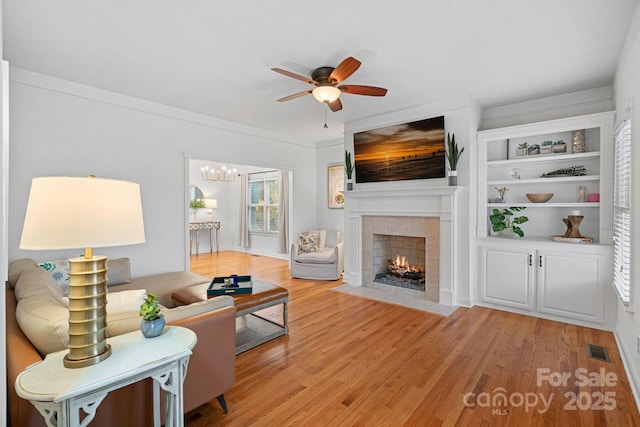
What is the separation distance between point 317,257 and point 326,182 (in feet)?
5.75

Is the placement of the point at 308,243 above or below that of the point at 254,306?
above

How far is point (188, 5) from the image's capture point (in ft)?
7.00

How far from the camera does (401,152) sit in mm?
4395

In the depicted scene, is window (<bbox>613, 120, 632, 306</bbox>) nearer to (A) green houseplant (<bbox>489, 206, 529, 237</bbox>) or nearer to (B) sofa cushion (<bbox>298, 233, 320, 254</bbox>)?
(A) green houseplant (<bbox>489, 206, 529, 237</bbox>)

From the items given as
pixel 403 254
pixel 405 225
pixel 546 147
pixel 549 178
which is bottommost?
pixel 403 254

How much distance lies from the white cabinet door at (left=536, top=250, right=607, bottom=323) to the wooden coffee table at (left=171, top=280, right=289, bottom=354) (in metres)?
2.88

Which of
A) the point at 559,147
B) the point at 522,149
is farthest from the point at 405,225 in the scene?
the point at 559,147

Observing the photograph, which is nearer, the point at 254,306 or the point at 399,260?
the point at 254,306

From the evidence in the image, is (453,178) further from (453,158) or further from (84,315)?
(84,315)

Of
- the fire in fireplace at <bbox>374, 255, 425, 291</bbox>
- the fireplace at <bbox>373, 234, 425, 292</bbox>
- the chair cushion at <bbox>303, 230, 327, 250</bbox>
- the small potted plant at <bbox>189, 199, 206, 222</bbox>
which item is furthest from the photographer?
the small potted plant at <bbox>189, 199, 206, 222</bbox>


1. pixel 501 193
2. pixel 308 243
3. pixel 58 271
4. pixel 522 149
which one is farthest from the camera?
pixel 308 243

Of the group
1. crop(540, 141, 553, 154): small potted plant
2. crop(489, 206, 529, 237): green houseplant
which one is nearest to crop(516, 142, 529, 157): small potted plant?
crop(540, 141, 553, 154): small potted plant

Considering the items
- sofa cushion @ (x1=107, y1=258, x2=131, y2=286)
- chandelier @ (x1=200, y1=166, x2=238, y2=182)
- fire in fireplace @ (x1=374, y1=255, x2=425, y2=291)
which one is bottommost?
fire in fireplace @ (x1=374, y1=255, x2=425, y2=291)

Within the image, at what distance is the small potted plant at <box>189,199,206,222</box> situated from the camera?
8.27 metres
